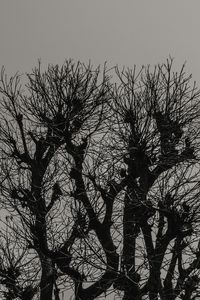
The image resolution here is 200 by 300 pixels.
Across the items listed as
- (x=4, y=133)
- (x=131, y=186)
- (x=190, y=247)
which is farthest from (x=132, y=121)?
(x=4, y=133)

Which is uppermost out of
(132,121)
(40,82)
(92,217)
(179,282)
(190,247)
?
(40,82)

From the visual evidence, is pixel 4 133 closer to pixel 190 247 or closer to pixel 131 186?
pixel 131 186

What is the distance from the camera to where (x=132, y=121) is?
32.3ft

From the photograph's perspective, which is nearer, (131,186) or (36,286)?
(131,186)

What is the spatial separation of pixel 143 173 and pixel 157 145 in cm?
96

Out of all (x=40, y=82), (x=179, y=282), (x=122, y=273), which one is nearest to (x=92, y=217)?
(x=122, y=273)

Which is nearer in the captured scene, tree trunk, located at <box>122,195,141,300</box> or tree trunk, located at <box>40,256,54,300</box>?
tree trunk, located at <box>122,195,141,300</box>

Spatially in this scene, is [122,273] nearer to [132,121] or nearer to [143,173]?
[143,173]

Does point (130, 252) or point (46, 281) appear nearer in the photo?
point (130, 252)

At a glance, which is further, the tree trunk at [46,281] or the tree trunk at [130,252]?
the tree trunk at [46,281]

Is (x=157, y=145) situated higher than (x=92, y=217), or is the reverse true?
(x=157, y=145)

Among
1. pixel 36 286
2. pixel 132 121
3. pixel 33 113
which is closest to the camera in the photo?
pixel 132 121

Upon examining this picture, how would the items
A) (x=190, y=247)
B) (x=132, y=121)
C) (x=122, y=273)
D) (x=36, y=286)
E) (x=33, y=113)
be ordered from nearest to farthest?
1. (x=122, y=273)
2. (x=190, y=247)
3. (x=132, y=121)
4. (x=36, y=286)
5. (x=33, y=113)

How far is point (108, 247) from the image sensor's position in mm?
9430
